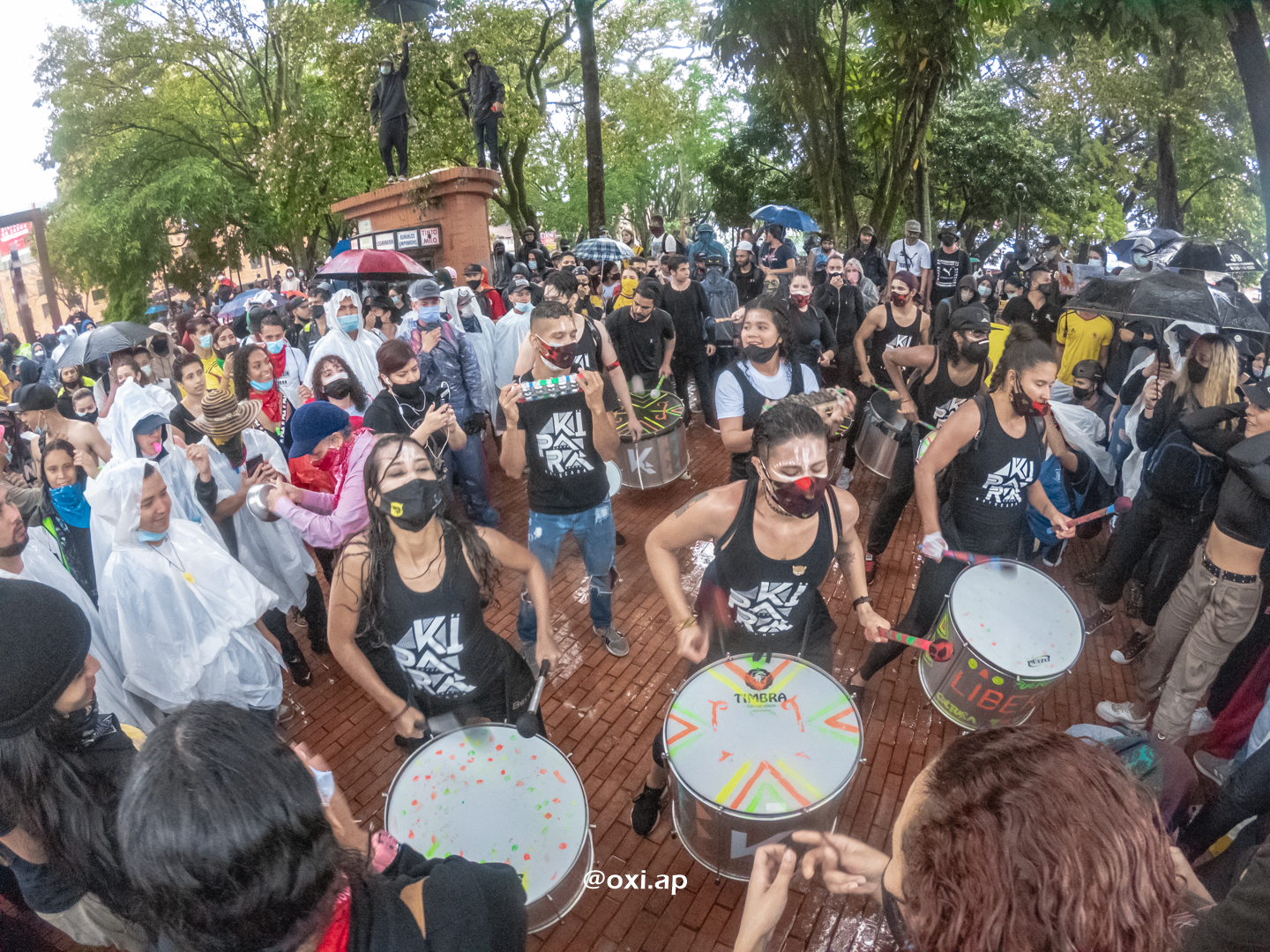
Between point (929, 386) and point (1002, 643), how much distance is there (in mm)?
2419

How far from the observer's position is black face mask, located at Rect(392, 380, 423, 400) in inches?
177

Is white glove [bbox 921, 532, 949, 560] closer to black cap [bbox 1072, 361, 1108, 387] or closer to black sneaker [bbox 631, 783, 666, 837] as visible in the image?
black sneaker [bbox 631, 783, 666, 837]

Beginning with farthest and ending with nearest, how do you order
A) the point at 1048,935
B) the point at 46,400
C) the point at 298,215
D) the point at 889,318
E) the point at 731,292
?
1. the point at 298,215
2. the point at 731,292
3. the point at 889,318
4. the point at 46,400
5. the point at 1048,935

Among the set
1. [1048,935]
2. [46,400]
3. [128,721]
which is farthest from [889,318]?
[46,400]

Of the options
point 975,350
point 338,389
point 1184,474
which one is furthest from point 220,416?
point 1184,474

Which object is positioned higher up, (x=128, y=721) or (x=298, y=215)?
(x=298, y=215)

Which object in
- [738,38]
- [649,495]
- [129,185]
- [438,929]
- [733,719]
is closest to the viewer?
[438,929]

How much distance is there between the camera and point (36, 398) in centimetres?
483

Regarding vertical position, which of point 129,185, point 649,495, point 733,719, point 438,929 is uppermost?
point 129,185

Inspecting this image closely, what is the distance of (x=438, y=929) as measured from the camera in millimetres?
1373

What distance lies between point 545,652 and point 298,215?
17942 mm

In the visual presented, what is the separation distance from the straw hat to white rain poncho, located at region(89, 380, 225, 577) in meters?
0.19

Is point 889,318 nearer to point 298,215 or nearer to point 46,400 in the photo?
point 46,400

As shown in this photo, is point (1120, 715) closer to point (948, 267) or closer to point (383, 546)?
point (383, 546)
